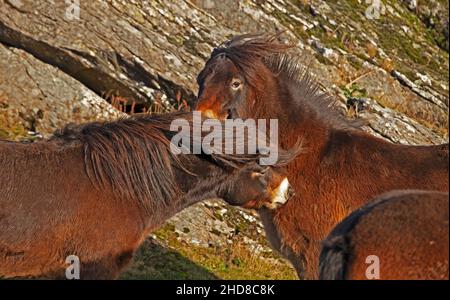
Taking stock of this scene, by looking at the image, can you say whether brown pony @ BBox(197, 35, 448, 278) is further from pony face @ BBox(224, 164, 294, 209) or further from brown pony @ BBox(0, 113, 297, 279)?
brown pony @ BBox(0, 113, 297, 279)

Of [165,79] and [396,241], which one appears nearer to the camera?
[396,241]

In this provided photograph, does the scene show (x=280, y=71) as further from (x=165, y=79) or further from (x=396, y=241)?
(x=396, y=241)

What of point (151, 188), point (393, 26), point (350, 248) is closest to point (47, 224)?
point (151, 188)

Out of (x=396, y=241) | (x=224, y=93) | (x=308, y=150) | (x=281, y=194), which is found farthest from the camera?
(x=224, y=93)

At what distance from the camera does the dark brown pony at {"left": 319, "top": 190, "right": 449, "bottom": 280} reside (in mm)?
4453

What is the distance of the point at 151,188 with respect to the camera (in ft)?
23.5

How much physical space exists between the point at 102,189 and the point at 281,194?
1.58 metres

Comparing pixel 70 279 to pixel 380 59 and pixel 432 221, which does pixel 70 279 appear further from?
pixel 380 59

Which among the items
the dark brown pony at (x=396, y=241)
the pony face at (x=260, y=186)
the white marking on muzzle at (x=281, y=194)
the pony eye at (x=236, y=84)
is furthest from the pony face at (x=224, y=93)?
the dark brown pony at (x=396, y=241)

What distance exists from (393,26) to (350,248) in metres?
12.9

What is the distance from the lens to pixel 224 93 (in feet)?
25.9

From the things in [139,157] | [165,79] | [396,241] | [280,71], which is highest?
[165,79]

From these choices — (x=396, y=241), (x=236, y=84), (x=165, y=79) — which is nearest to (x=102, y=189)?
(x=236, y=84)

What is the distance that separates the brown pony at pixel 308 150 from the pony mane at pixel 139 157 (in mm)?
342
